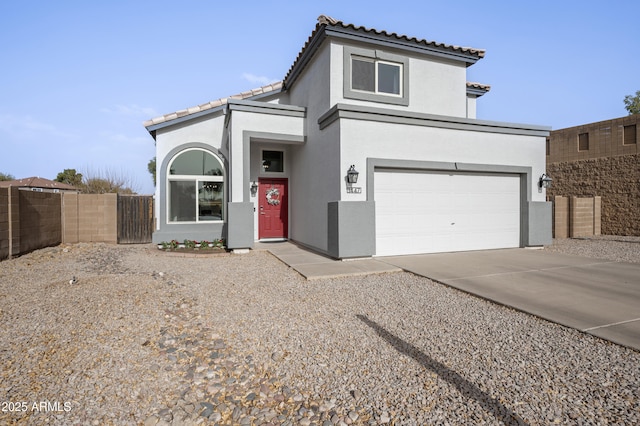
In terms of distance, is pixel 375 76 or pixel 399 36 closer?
pixel 399 36

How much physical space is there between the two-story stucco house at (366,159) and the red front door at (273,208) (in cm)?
19

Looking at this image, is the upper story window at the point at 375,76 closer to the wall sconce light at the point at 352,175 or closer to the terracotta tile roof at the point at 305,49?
the terracotta tile roof at the point at 305,49

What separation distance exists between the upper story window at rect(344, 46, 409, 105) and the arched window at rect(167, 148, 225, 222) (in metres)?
5.38

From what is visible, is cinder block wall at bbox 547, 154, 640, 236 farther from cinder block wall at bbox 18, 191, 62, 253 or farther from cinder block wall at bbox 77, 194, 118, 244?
cinder block wall at bbox 18, 191, 62, 253

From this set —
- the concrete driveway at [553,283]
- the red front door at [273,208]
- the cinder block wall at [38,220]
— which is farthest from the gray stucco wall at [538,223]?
the cinder block wall at [38,220]

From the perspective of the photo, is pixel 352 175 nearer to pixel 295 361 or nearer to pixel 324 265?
pixel 324 265

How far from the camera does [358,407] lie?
2418mm

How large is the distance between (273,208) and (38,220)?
697 centimetres

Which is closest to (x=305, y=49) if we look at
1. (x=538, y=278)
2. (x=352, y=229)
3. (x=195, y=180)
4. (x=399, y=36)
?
(x=399, y=36)

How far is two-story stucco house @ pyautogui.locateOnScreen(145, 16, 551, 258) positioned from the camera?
8.11m

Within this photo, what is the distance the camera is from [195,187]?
1116 cm

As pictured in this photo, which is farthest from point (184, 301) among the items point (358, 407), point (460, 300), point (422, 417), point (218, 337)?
point (460, 300)

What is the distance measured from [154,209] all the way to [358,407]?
11544 millimetres

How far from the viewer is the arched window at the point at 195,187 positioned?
10984 millimetres
